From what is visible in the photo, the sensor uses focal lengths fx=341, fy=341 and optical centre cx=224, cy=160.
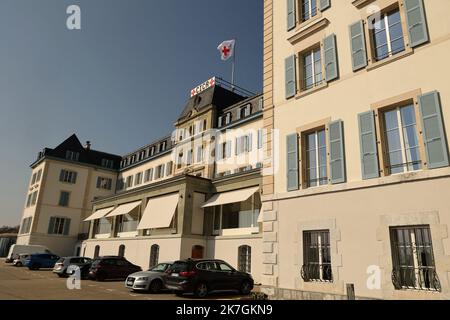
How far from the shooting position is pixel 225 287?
48.0 ft

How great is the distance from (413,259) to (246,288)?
28.1ft

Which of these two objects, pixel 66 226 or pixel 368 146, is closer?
pixel 368 146

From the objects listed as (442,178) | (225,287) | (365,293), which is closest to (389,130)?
(442,178)

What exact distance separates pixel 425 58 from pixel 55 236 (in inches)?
1672

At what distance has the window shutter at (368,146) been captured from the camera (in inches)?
375

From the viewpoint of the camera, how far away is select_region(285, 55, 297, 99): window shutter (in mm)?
12547

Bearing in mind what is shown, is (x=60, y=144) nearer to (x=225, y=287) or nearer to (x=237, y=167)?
(x=237, y=167)

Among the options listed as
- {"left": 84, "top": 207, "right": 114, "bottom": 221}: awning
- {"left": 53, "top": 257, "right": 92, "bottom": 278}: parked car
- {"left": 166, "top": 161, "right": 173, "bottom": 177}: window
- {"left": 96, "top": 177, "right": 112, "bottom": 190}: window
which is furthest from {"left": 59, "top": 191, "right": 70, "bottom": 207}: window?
{"left": 53, "top": 257, "right": 92, "bottom": 278}: parked car

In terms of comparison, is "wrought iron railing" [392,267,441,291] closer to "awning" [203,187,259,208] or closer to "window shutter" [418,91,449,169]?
"window shutter" [418,91,449,169]

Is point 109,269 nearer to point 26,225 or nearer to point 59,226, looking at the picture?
point 59,226

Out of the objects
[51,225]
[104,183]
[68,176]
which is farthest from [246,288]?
[104,183]

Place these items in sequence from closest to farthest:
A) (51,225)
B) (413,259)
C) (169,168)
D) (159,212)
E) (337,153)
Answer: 1. (413,259)
2. (337,153)
3. (159,212)
4. (169,168)
5. (51,225)

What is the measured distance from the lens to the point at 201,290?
45.6 ft

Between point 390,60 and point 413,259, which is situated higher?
point 390,60
